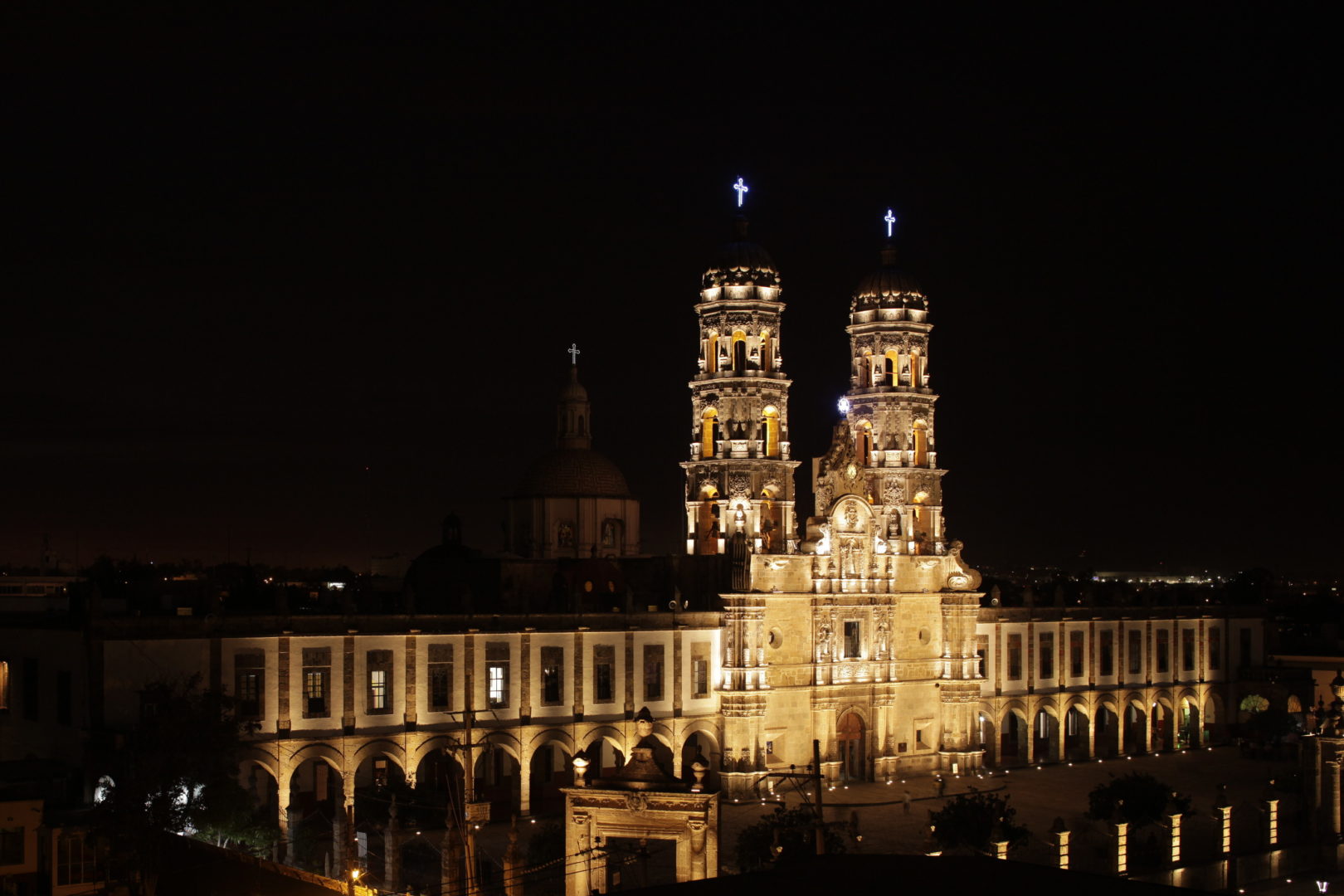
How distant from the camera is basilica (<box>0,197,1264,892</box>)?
52.7m

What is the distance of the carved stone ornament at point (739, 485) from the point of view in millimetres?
66500

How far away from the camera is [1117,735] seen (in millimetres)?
78875

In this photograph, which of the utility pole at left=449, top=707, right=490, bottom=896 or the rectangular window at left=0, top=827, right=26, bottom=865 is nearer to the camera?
the utility pole at left=449, top=707, right=490, bottom=896

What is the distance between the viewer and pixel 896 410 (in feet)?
241

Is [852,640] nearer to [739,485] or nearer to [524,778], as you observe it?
[739,485]

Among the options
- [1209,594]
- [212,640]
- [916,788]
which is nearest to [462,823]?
[212,640]

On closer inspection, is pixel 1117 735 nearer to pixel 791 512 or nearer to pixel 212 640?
pixel 791 512

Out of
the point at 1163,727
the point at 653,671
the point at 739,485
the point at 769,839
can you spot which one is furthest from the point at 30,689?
the point at 1163,727

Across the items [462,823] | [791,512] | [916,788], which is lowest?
[916,788]

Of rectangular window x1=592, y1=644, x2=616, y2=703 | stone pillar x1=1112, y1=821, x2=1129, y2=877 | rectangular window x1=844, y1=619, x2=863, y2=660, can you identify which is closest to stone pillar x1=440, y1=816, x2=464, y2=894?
stone pillar x1=1112, y1=821, x2=1129, y2=877

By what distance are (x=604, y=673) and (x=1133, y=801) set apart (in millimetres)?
20060

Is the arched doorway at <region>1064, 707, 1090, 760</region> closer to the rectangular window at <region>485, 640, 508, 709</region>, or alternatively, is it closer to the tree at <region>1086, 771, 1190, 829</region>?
the tree at <region>1086, 771, 1190, 829</region>

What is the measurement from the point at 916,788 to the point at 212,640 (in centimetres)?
2963

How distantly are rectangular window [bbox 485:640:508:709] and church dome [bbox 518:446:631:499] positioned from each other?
18834 mm
